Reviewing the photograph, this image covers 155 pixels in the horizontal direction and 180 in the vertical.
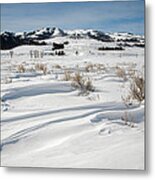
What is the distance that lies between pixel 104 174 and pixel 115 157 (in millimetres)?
106

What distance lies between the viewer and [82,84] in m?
2.58

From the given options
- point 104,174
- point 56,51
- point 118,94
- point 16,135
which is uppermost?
point 56,51

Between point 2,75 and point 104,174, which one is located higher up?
point 2,75

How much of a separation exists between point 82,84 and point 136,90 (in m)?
0.25

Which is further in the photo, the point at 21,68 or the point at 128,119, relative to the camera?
the point at 21,68

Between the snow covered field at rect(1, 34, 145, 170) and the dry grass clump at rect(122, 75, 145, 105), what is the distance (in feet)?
0.07

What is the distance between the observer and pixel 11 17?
263 cm

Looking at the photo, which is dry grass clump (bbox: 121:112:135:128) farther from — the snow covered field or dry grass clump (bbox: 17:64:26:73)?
dry grass clump (bbox: 17:64:26:73)

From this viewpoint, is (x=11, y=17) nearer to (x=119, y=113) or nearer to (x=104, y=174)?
(x=119, y=113)

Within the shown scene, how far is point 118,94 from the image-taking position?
8.37 ft

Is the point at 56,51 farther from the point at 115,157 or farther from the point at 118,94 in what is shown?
the point at 115,157

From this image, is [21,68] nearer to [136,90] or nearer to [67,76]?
[67,76]

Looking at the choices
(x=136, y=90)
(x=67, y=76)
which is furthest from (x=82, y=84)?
(x=136, y=90)

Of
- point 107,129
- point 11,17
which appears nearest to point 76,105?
point 107,129
